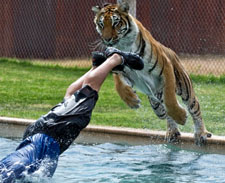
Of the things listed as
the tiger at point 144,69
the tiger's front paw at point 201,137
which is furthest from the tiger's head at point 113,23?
the tiger's front paw at point 201,137

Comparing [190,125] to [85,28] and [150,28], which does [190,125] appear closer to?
[150,28]

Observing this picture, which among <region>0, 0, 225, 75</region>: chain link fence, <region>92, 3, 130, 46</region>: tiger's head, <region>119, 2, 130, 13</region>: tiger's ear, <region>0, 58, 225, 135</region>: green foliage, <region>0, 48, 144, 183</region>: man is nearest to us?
<region>0, 48, 144, 183</region>: man

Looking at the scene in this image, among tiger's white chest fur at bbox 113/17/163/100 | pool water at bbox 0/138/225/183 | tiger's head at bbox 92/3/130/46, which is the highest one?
tiger's head at bbox 92/3/130/46

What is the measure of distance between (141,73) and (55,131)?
1.76m

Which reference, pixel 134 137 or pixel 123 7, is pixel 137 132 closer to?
pixel 134 137

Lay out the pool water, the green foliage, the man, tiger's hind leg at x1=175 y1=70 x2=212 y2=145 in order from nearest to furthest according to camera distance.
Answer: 1. the man
2. the pool water
3. tiger's hind leg at x1=175 y1=70 x2=212 y2=145
4. the green foliage

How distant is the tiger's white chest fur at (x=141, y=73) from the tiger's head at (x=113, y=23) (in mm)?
68

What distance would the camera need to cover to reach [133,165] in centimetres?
580

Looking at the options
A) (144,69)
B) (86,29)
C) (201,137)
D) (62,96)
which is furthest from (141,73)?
(86,29)

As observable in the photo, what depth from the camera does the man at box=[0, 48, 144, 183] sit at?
4.63m

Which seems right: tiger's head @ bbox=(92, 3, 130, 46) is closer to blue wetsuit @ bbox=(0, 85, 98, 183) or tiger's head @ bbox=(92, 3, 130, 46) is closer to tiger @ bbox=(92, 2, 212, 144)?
tiger @ bbox=(92, 2, 212, 144)

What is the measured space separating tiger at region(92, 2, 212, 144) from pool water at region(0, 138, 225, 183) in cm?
29

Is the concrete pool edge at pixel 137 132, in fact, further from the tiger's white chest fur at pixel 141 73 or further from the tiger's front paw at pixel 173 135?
the tiger's white chest fur at pixel 141 73

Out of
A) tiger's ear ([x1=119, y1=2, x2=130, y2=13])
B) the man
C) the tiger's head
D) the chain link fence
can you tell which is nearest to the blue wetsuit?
the man
